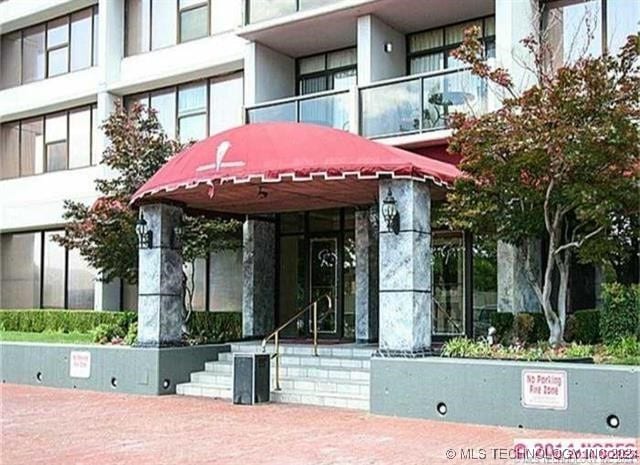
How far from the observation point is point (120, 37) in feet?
80.9

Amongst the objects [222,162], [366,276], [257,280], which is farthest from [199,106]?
[222,162]

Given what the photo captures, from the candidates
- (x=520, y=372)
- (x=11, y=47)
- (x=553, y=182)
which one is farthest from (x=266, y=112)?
(x=11, y=47)

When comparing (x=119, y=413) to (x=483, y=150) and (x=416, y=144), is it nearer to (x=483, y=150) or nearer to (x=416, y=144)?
(x=483, y=150)

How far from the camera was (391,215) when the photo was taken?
42.3 ft

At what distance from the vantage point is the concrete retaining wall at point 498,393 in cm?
1046

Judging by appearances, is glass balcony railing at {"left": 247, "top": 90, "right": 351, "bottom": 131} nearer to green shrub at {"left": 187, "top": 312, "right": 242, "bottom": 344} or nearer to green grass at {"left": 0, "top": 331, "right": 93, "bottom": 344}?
green shrub at {"left": 187, "top": 312, "right": 242, "bottom": 344}

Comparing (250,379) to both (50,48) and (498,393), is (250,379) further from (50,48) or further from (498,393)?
(50,48)

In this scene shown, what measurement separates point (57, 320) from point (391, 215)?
46.9 feet

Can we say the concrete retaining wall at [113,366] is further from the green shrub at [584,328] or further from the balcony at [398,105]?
the green shrub at [584,328]

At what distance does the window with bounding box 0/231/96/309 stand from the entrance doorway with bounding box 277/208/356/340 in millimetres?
7717

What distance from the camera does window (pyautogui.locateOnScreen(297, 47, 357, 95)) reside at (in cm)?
Result: 2041

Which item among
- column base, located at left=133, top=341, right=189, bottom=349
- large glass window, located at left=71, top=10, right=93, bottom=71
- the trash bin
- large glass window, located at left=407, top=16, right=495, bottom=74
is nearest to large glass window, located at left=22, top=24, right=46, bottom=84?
large glass window, located at left=71, top=10, right=93, bottom=71

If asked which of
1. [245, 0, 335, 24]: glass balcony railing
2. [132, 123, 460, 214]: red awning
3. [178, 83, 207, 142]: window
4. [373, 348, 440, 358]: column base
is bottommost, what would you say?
[373, 348, 440, 358]: column base

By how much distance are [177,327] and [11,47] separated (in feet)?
54.9
